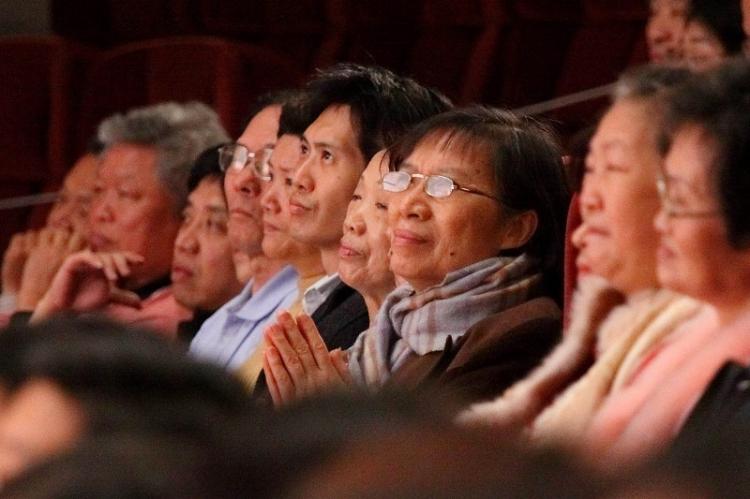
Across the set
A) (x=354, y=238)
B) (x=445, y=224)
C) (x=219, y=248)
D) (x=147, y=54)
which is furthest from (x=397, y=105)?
(x=147, y=54)

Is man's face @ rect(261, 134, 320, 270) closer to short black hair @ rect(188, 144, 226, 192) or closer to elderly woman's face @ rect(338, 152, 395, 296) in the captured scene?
elderly woman's face @ rect(338, 152, 395, 296)

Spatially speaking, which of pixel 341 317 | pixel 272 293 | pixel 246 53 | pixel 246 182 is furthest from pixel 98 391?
pixel 246 53

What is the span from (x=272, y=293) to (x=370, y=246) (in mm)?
384

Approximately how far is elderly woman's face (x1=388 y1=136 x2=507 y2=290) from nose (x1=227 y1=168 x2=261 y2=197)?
61cm

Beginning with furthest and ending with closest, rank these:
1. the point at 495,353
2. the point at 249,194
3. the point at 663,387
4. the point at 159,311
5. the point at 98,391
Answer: the point at 159,311 < the point at 249,194 < the point at 495,353 < the point at 663,387 < the point at 98,391

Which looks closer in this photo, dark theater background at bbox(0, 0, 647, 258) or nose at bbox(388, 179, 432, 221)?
nose at bbox(388, 179, 432, 221)

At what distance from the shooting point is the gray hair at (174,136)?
264 cm

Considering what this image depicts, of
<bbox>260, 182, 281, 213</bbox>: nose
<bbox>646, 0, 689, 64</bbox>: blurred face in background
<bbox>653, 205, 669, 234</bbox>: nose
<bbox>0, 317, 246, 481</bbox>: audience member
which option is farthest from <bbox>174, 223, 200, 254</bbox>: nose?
<bbox>0, 317, 246, 481</bbox>: audience member

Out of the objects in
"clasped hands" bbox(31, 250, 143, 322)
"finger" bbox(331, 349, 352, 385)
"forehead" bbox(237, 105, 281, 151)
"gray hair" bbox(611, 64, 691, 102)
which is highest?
"gray hair" bbox(611, 64, 691, 102)

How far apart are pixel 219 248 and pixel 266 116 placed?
0.86ft

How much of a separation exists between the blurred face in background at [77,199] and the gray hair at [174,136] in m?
0.15

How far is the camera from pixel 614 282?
3.58 ft

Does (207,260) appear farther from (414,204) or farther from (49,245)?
(414,204)

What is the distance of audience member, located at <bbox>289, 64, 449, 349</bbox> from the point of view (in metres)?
1.85
